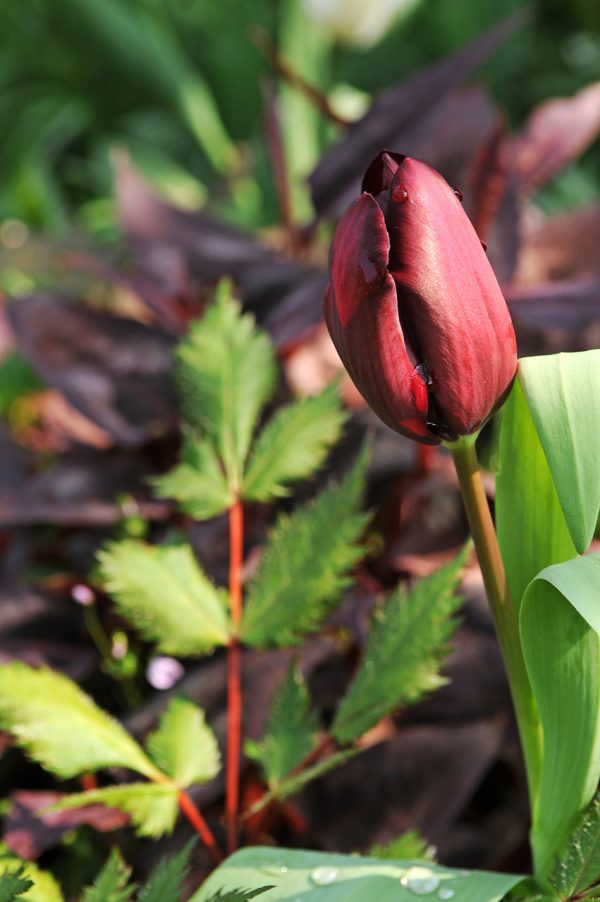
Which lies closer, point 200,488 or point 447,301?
point 447,301

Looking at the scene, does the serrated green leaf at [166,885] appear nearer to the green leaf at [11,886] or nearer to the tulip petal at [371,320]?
the green leaf at [11,886]

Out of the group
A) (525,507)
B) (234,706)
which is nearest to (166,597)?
(234,706)

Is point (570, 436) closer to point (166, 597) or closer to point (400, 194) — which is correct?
point (400, 194)

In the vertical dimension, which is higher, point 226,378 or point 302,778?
point 226,378

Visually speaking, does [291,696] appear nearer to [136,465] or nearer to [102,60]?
[136,465]

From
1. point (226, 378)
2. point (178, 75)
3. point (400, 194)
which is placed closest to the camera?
point (400, 194)
